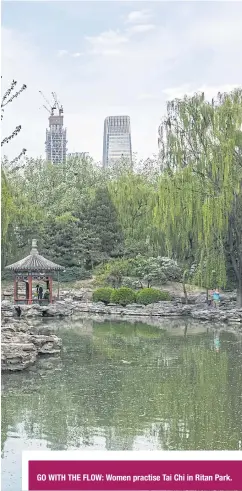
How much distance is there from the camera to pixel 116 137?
75.7 m

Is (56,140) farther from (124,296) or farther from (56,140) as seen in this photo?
(124,296)

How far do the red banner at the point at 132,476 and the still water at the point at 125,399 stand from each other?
5.38 feet

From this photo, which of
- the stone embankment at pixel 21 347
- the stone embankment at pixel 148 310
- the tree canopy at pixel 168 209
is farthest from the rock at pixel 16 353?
the stone embankment at pixel 148 310

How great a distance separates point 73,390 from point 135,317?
778cm

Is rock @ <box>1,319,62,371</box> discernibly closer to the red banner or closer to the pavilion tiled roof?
the pavilion tiled roof

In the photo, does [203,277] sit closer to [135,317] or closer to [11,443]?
[135,317]

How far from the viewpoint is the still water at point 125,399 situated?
5.24 metres

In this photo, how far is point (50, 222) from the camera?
2062 centimetres

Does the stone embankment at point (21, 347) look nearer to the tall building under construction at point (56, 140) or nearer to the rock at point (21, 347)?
the rock at point (21, 347)

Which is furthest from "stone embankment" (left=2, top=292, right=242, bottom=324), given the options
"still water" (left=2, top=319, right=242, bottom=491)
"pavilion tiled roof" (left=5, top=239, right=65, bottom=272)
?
"still water" (left=2, top=319, right=242, bottom=491)

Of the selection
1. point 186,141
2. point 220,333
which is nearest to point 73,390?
point 220,333

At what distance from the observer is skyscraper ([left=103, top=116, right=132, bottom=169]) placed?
75.9 meters

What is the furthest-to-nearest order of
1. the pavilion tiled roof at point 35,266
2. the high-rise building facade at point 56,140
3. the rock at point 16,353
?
the high-rise building facade at point 56,140, the pavilion tiled roof at point 35,266, the rock at point 16,353

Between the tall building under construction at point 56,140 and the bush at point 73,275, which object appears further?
the tall building under construction at point 56,140
